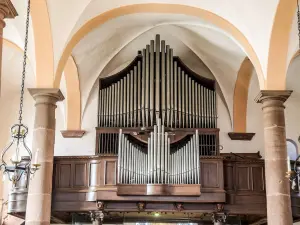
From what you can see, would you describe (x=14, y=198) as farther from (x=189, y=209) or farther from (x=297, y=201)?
(x=297, y=201)

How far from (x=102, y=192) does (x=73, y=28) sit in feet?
14.7

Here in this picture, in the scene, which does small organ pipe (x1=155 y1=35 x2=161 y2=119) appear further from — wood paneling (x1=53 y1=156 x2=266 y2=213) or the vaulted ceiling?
wood paneling (x1=53 y1=156 x2=266 y2=213)

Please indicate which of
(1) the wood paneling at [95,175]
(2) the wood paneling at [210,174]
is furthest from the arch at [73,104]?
(2) the wood paneling at [210,174]

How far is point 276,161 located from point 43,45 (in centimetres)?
649

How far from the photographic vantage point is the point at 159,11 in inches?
618

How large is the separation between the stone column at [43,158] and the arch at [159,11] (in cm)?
51

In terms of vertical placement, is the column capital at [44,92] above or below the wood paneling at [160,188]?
above

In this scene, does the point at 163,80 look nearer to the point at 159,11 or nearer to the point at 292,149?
the point at 159,11

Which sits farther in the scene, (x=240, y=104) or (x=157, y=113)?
(x=240, y=104)

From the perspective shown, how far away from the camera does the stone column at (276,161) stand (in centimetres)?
1334

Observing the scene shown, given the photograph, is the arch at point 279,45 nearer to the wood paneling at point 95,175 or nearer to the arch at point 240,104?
the arch at point 240,104

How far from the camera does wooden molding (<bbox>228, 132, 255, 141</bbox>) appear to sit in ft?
62.1

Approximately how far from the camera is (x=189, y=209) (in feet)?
51.5

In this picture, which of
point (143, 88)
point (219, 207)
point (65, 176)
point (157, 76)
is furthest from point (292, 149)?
point (65, 176)
